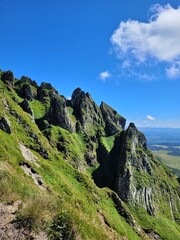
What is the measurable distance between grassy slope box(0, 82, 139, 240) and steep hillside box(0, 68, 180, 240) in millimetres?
47

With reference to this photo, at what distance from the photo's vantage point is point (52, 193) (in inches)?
2079

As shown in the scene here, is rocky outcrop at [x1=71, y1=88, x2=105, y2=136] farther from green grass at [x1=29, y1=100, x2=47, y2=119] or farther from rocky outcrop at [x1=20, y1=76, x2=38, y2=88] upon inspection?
rocky outcrop at [x1=20, y1=76, x2=38, y2=88]

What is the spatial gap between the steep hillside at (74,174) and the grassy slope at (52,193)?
5 centimetres

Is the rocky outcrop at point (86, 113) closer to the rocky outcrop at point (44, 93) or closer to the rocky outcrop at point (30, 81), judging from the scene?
the rocky outcrop at point (44, 93)

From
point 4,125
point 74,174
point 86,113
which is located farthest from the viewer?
point 86,113

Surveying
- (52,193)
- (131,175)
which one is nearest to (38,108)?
(131,175)

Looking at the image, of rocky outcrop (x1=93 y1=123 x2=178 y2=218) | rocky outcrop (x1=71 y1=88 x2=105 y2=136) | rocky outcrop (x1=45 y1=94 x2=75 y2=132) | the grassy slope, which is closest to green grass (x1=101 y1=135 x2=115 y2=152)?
rocky outcrop (x1=93 y1=123 x2=178 y2=218)

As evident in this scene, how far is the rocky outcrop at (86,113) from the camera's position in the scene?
172 metres

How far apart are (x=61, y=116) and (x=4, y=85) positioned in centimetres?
3492

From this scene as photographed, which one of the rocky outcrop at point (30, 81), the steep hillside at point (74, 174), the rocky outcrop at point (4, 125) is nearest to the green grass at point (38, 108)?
the steep hillside at point (74, 174)

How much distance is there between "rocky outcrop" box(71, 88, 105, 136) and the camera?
6758 inches

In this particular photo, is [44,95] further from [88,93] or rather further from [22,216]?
[22,216]

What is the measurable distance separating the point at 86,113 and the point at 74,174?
87352 mm

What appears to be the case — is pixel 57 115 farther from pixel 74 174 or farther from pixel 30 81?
pixel 30 81
